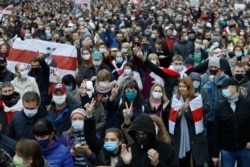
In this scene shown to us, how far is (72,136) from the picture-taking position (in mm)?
5695

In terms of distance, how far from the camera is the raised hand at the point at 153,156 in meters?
4.10

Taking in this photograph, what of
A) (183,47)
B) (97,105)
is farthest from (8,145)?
(183,47)

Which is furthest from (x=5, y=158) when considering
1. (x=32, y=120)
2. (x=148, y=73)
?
(x=148, y=73)

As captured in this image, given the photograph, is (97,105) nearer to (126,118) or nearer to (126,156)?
(126,118)

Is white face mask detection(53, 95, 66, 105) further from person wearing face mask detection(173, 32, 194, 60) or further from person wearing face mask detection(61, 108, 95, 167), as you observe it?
person wearing face mask detection(173, 32, 194, 60)

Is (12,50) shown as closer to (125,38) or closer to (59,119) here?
(125,38)

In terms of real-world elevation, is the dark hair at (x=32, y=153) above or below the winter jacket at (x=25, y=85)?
below

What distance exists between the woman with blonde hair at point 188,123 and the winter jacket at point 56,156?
1.82 m

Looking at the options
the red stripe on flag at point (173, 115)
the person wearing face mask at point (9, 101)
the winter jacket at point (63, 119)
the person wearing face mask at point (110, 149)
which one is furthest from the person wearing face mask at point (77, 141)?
the red stripe on flag at point (173, 115)

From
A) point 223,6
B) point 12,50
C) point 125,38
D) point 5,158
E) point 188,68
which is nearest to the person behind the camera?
point 5,158

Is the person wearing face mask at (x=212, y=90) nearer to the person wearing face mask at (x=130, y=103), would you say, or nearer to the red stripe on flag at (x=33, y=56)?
the person wearing face mask at (x=130, y=103)

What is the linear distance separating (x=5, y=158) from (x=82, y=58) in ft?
20.4

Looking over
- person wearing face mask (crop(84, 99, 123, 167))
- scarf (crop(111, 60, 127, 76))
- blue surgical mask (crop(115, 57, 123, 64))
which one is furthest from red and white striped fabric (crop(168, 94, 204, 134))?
blue surgical mask (crop(115, 57, 123, 64))

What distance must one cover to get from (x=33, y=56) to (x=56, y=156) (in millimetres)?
5842
